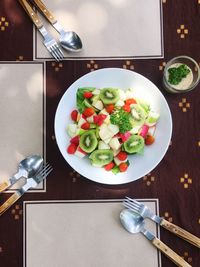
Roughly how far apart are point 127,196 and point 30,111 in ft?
1.10

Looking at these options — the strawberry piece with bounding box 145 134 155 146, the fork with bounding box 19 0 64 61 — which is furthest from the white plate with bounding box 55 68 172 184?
the fork with bounding box 19 0 64 61

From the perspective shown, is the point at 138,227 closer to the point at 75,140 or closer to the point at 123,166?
the point at 123,166

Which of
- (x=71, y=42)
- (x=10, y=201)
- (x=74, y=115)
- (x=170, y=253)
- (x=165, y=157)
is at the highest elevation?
(x=71, y=42)

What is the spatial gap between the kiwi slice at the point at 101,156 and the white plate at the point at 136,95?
0.09ft

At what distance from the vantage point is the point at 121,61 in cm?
108

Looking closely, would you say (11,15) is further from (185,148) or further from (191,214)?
(191,214)

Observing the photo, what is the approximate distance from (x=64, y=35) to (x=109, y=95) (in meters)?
0.22

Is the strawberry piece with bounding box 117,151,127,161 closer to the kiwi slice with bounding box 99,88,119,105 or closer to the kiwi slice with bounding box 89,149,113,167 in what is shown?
the kiwi slice with bounding box 89,149,113,167

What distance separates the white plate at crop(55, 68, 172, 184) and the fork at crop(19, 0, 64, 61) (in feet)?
0.38

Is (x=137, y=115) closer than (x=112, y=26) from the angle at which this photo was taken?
Yes

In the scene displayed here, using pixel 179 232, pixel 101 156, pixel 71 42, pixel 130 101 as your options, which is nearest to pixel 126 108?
pixel 130 101

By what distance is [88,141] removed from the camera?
980 millimetres

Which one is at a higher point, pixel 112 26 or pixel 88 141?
pixel 112 26

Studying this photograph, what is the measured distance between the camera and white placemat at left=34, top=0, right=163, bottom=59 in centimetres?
108
